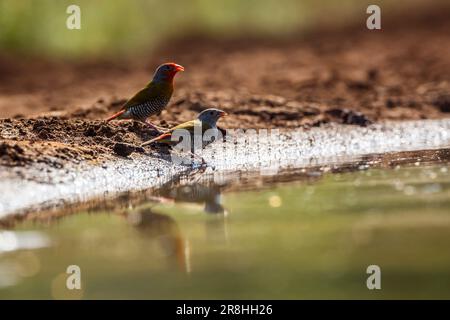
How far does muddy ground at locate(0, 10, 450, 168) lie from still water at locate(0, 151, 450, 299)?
1663mm

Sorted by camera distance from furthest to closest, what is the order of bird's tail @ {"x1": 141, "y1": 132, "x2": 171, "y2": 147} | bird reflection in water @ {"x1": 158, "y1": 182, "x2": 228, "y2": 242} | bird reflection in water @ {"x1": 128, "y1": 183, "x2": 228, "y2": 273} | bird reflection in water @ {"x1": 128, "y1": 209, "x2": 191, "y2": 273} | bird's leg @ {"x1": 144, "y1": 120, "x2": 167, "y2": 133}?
bird's leg @ {"x1": 144, "y1": 120, "x2": 167, "y2": 133}
bird's tail @ {"x1": 141, "y1": 132, "x2": 171, "y2": 147}
bird reflection in water @ {"x1": 158, "y1": 182, "x2": 228, "y2": 242}
bird reflection in water @ {"x1": 128, "y1": 183, "x2": 228, "y2": 273}
bird reflection in water @ {"x1": 128, "y1": 209, "x2": 191, "y2": 273}

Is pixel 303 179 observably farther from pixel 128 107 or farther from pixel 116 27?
pixel 116 27

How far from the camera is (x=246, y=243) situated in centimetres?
655

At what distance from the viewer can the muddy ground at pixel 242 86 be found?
10.4m

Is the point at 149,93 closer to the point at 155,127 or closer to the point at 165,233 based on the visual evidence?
the point at 155,127

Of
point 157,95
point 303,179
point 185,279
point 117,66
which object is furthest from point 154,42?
point 185,279

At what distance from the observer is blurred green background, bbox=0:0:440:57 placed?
19109 mm

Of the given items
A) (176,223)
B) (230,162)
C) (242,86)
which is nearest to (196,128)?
(230,162)

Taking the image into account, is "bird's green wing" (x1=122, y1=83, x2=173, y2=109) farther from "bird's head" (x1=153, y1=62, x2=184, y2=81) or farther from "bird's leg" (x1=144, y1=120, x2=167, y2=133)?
"bird's leg" (x1=144, y1=120, x2=167, y2=133)

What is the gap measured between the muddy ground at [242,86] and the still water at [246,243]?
5.45 ft

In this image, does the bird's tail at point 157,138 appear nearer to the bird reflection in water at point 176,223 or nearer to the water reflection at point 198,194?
the water reflection at point 198,194

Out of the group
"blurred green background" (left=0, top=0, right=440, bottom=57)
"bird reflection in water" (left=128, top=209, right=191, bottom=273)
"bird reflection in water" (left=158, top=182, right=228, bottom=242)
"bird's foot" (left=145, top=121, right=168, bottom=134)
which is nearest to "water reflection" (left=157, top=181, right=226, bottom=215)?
"bird reflection in water" (left=158, top=182, right=228, bottom=242)

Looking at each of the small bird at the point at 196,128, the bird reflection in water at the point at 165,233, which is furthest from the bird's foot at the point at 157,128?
the bird reflection in water at the point at 165,233

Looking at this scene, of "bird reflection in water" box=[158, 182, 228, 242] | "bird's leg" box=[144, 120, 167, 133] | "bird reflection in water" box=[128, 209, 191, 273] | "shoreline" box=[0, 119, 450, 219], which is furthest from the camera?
"bird's leg" box=[144, 120, 167, 133]
